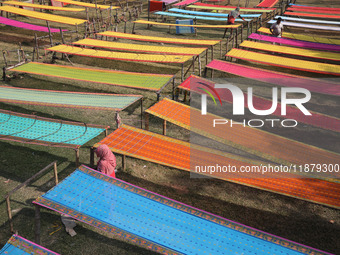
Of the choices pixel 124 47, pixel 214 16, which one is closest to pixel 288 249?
pixel 124 47

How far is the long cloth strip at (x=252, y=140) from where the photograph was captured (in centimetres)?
765

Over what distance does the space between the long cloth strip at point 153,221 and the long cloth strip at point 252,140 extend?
259 cm

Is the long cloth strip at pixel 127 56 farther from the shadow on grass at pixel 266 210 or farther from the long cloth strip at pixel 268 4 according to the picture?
the long cloth strip at pixel 268 4

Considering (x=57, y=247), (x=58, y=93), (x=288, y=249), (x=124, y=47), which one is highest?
(x=124, y=47)

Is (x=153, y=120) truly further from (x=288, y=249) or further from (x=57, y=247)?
(x=288, y=249)

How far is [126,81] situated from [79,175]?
4.90 meters

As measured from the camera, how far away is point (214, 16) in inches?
800

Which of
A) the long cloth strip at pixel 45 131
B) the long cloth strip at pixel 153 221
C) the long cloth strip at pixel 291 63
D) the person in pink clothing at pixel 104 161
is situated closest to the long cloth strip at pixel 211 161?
the long cloth strip at pixel 45 131

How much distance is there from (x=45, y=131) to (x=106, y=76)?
151 inches

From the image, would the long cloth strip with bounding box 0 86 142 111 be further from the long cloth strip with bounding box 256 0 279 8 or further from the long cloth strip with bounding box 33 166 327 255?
the long cloth strip with bounding box 256 0 279 8

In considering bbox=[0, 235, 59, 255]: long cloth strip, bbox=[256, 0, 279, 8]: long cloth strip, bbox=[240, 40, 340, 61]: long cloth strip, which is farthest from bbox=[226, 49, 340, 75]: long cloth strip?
bbox=[0, 235, 59, 255]: long cloth strip

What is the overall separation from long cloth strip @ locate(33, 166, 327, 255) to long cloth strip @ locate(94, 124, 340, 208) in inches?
47.0

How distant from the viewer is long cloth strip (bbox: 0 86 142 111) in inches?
356

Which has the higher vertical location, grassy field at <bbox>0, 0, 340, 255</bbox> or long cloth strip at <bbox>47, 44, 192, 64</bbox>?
long cloth strip at <bbox>47, 44, 192, 64</bbox>
